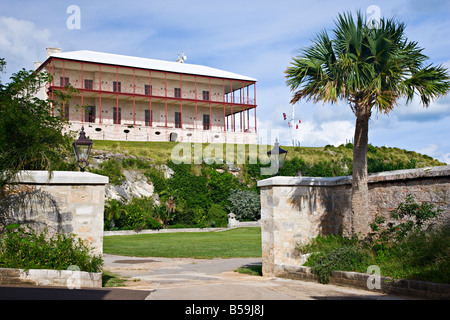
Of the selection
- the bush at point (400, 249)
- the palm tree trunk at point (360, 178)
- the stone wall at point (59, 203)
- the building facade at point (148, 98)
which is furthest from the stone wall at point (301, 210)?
the building facade at point (148, 98)

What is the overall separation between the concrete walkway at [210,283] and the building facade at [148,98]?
85.5ft

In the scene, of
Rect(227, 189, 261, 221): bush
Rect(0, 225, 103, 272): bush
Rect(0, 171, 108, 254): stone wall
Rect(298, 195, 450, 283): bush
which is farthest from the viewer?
Rect(227, 189, 261, 221): bush

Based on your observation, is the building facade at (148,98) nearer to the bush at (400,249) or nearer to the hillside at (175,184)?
the hillside at (175,184)

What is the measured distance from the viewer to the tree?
9289 millimetres

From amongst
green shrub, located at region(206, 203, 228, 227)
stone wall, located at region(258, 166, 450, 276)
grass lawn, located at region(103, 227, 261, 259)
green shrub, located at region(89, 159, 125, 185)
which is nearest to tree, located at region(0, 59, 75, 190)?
stone wall, located at region(258, 166, 450, 276)

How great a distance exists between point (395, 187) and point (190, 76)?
3781 cm

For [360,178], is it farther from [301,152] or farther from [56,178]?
[301,152]

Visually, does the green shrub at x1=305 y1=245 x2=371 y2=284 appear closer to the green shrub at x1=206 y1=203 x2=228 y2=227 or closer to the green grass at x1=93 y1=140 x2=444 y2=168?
the green shrub at x1=206 y1=203 x2=228 y2=227

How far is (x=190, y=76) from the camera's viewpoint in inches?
1822

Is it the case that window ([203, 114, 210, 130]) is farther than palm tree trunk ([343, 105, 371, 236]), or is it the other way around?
window ([203, 114, 210, 130])

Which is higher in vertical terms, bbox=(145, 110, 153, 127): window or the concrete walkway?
bbox=(145, 110, 153, 127): window

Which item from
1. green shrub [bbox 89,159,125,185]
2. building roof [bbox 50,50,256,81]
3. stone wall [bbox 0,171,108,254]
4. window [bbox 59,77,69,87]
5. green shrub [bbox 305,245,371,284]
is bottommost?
green shrub [bbox 305,245,371,284]

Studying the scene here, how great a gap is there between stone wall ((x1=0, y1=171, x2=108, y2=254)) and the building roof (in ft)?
109

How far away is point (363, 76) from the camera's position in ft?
34.3
